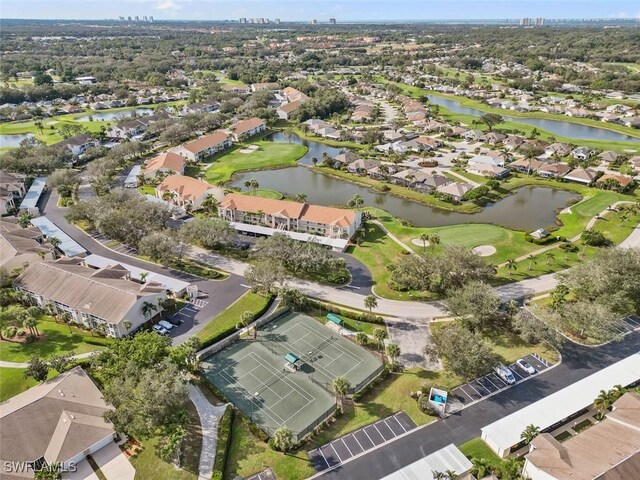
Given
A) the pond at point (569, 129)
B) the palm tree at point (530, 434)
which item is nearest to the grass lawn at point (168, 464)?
Result: the palm tree at point (530, 434)

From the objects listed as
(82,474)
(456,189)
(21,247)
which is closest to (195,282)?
(21,247)

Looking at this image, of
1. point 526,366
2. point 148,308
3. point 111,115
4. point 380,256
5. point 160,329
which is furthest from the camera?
point 111,115

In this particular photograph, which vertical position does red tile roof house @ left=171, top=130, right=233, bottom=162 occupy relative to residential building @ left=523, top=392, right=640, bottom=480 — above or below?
above

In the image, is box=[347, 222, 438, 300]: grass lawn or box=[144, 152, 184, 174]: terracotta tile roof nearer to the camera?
box=[347, 222, 438, 300]: grass lawn

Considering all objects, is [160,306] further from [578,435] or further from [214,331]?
[578,435]

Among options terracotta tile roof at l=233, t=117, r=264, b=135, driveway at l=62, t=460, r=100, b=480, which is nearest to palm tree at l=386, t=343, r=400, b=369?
driveway at l=62, t=460, r=100, b=480

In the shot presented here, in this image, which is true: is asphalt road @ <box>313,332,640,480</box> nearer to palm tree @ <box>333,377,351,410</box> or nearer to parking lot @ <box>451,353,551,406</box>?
parking lot @ <box>451,353,551,406</box>

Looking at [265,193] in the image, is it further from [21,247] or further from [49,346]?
[49,346]

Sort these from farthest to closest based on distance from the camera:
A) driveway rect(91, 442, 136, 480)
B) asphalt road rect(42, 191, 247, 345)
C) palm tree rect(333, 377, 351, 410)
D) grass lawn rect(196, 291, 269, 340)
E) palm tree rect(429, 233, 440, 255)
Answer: palm tree rect(429, 233, 440, 255), asphalt road rect(42, 191, 247, 345), grass lawn rect(196, 291, 269, 340), palm tree rect(333, 377, 351, 410), driveway rect(91, 442, 136, 480)
